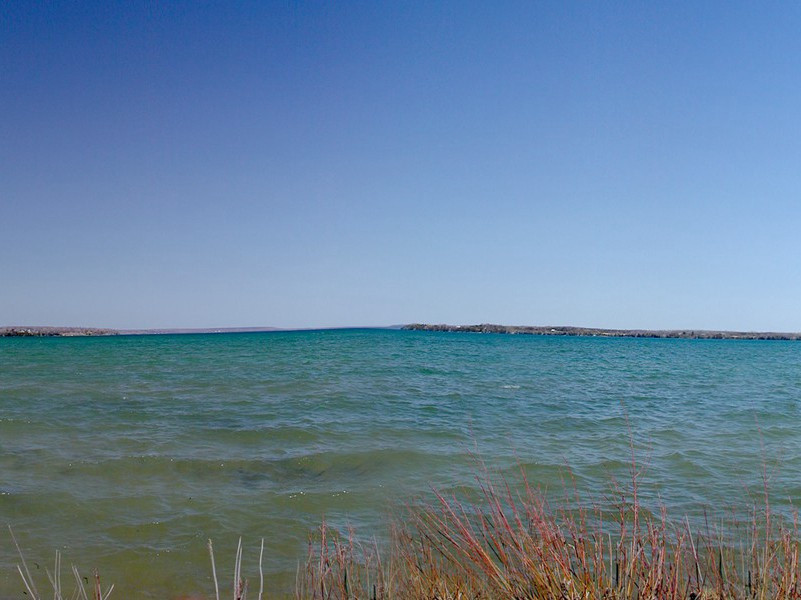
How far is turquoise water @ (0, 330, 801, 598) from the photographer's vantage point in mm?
6961

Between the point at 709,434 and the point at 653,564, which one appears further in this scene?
the point at 709,434

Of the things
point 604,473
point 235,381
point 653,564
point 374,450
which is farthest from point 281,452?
point 235,381

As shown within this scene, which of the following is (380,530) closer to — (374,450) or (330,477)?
(330,477)

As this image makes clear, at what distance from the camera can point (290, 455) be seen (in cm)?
1109

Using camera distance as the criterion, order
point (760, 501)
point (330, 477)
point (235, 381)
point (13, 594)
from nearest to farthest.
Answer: point (13, 594), point (760, 501), point (330, 477), point (235, 381)

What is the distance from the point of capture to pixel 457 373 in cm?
2905

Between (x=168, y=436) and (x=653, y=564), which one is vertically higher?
(x=653, y=564)

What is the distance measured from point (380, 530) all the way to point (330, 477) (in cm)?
259

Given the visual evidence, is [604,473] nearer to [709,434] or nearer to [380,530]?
[380,530]

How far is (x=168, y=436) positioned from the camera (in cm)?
1249

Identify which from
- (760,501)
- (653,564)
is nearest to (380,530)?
(653,564)

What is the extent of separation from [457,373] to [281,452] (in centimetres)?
1845

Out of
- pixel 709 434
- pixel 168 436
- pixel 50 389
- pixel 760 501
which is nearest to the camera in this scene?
pixel 760 501

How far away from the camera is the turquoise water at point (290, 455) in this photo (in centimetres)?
696
